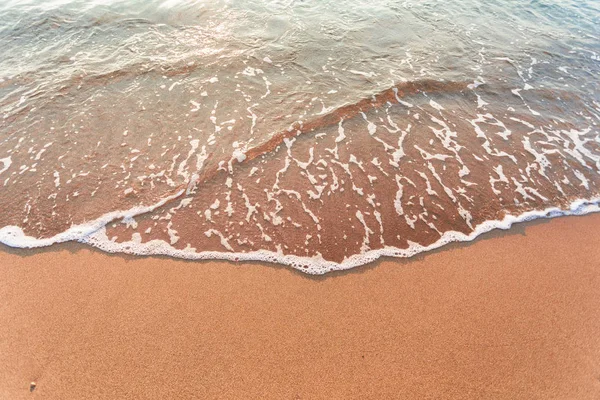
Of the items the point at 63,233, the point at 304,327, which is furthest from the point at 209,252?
the point at 63,233

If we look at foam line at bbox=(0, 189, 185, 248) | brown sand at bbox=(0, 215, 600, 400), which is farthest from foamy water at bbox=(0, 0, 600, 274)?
brown sand at bbox=(0, 215, 600, 400)

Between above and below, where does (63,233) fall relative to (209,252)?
above

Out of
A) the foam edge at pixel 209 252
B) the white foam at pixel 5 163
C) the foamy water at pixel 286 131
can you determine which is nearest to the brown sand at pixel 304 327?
the foam edge at pixel 209 252

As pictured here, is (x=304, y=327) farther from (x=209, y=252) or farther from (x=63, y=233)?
(x=63, y=233)

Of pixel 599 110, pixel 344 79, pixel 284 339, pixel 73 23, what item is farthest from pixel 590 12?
pixel 73 23

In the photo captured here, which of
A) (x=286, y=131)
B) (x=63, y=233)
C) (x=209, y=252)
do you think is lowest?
(x=209, y=252)

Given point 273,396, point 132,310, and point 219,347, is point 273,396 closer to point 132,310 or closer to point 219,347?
point 219,347
